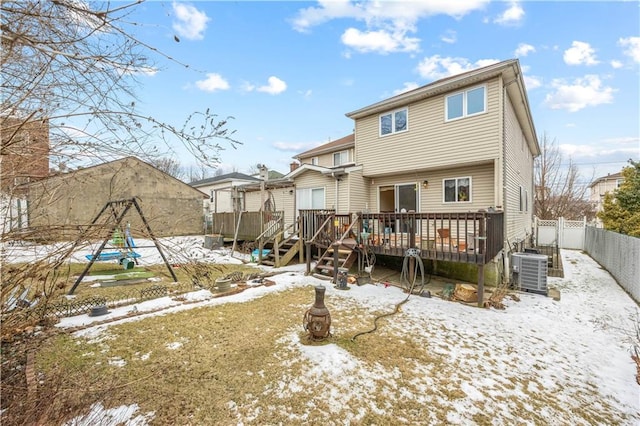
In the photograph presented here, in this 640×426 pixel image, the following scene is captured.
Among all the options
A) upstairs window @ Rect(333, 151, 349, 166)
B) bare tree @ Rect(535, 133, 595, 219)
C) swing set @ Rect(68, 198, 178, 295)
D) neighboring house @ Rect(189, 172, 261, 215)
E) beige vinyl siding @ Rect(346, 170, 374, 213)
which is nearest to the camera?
swing set @ Rect(68, 198, 178, 295)

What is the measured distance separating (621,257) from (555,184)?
1452 cm

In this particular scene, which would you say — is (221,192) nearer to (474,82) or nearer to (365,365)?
(474,82)

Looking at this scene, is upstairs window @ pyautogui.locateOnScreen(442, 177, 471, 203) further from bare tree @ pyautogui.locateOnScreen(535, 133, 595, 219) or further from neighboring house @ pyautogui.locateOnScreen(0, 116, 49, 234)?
bare tree @ pyautogui.locateOnScreen(535, 133, 595, 219)

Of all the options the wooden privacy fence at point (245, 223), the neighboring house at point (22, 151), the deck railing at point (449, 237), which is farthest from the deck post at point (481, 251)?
the wooden privacy fence at point (245, 223)

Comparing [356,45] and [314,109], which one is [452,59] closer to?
[356,45]

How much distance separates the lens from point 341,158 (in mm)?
15508

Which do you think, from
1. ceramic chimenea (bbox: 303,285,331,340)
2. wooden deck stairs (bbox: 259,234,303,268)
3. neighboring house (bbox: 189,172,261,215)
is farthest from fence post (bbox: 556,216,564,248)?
neighboring house (bbox: 189,172,261,215)

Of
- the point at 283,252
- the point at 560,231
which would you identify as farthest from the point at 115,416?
the point at 560,231

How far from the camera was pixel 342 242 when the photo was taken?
24.8ft

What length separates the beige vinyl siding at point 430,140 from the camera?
7801 mm

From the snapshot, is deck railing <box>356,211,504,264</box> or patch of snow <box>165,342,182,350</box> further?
deck railing <box>356,211,504,264</box>

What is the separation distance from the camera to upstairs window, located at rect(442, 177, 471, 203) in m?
8.77

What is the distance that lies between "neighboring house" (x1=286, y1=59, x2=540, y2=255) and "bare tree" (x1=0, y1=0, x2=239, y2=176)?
726 centimetres

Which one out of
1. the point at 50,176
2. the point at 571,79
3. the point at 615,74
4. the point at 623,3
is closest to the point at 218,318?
the point at 50,176
